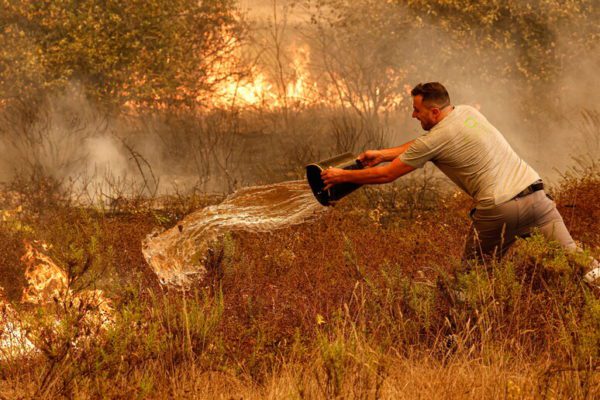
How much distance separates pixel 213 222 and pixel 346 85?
41.7 feet

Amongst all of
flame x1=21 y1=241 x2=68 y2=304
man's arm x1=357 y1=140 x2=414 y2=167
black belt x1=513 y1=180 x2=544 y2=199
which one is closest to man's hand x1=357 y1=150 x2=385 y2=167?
man's arm x1=357 y1=140 x2=414 y2=167

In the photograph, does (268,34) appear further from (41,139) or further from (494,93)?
(41,139)

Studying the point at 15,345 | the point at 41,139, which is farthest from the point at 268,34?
the point at 15,345

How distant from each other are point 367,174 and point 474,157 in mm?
692

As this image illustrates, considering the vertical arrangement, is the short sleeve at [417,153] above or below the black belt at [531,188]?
above

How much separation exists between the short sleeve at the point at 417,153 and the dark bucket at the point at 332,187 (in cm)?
45

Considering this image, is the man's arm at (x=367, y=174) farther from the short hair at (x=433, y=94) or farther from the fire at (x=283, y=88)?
the fire at (x=283, y=88)

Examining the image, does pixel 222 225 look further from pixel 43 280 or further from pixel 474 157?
pixel 474 157

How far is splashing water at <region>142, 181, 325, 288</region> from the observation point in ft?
22.3

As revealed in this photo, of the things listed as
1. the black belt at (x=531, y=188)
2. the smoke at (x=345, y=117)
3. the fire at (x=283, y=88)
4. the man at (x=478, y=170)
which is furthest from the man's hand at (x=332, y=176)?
the fire at (x=283, y=88)

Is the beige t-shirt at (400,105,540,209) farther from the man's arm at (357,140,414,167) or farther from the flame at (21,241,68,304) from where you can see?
the flame at (21,241,68,304)

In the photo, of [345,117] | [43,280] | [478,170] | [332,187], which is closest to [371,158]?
[332,187]

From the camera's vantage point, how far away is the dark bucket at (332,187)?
580 cm

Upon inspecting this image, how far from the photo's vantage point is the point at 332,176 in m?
5.62
